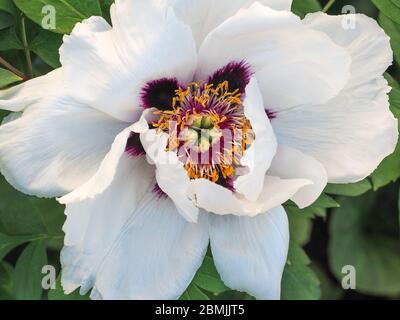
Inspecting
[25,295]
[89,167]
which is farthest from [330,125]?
[25,295]

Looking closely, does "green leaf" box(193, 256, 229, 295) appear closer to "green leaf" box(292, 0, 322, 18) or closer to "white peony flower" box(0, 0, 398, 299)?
"white peony flower" box(0, 0, 398, 299)

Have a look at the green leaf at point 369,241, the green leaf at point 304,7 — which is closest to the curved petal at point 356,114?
the green leaf at point 304,7

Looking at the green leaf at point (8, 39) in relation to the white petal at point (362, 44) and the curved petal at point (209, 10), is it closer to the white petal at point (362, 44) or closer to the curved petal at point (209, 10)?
the curved petal at point (209, 10)

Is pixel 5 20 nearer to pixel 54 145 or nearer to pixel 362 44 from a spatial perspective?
pixel 54 145

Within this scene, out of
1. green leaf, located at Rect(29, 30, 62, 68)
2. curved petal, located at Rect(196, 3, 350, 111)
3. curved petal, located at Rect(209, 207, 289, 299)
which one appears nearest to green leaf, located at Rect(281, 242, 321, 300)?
curved petal, located at Rect(209, 207, 289, 299)

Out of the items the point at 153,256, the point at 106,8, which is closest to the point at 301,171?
the point at 153,256
